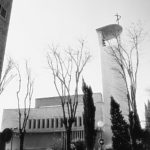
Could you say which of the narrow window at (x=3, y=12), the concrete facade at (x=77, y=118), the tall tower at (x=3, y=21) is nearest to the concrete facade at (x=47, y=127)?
the concrete facade at (x=77, y=118)

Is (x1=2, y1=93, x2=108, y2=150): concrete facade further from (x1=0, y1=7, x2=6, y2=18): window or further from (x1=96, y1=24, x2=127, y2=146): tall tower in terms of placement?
(x1=0, y1=7, x2=6, y2=18): window

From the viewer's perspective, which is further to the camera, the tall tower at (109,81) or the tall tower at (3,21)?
the tall tower at (109,81)

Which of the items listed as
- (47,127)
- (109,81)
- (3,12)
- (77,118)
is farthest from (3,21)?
(47,127)

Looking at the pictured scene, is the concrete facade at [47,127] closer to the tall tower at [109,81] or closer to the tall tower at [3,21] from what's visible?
the tall tower at [109,81]

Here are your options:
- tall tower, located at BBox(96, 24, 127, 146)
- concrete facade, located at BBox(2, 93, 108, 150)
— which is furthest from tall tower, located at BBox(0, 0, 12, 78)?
concrete facade, located at BBox(2, 93, 108, 150)

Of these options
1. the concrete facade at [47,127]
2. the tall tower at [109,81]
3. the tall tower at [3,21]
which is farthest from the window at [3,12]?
the concrete facade at [47,127]

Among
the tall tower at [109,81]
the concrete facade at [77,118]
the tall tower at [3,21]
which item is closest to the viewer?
the tall tower at [3,21]

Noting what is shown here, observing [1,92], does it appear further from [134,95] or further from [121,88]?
[121,88]

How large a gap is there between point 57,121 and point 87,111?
1746 centimetres

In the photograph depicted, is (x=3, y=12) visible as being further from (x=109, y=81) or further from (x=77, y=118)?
(x=109, y=81)

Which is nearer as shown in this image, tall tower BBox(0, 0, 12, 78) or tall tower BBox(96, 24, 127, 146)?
tall tower BBox(0, 0, 12, 78)

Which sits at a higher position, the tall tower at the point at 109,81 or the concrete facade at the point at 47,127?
the tall tower at the point at 109,81

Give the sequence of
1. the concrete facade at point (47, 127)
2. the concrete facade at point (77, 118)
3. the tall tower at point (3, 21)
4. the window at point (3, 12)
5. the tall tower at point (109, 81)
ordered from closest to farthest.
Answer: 1. the tall tower at point (3, 21)
2. the window at point (3, 12)
3. the tall tower at point (109, 81)
4. the concrete facade at point (77, 118)
5. the concrete facade at point (47, 127)

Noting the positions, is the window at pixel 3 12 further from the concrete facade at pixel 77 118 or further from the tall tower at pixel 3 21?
the concrete facade at pixel 77 118
